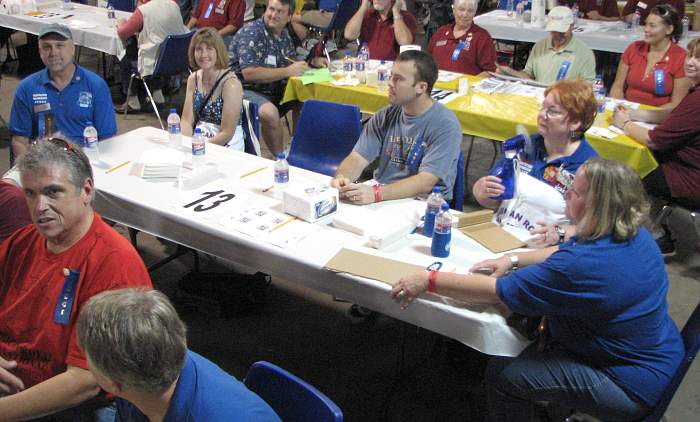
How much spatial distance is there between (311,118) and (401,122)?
2.65ft

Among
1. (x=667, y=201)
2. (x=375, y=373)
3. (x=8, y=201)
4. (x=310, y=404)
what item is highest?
(x=8, y=201)

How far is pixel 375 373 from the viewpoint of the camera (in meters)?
3.02

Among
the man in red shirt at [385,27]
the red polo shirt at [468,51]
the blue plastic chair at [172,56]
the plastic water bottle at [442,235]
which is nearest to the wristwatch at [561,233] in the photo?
the plastic water bottle at [442,235]

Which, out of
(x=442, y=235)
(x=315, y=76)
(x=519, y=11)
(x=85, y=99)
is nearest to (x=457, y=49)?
(x=315, y=76)

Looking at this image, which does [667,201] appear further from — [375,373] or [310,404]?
[310,404]

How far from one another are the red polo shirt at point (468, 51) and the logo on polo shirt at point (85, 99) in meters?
2.88

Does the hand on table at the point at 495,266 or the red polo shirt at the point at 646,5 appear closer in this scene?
the hand on table at the point at 495,266

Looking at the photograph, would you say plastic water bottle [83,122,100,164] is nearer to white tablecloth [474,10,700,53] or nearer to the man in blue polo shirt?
the man in blue polo shirt

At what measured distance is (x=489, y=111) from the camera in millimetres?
4215

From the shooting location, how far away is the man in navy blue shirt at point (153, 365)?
53.9 inches

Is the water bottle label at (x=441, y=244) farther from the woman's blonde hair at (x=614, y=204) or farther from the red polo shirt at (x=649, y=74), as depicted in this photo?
the red polo shirt at (x=649, y=74)

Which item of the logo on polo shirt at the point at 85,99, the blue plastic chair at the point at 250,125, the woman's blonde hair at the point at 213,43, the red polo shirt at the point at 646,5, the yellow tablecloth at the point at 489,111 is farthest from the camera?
the red polo shirt at the point at 646,5

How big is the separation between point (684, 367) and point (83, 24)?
239 inches

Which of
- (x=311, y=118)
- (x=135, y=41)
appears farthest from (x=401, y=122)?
(x=135, y=41)
